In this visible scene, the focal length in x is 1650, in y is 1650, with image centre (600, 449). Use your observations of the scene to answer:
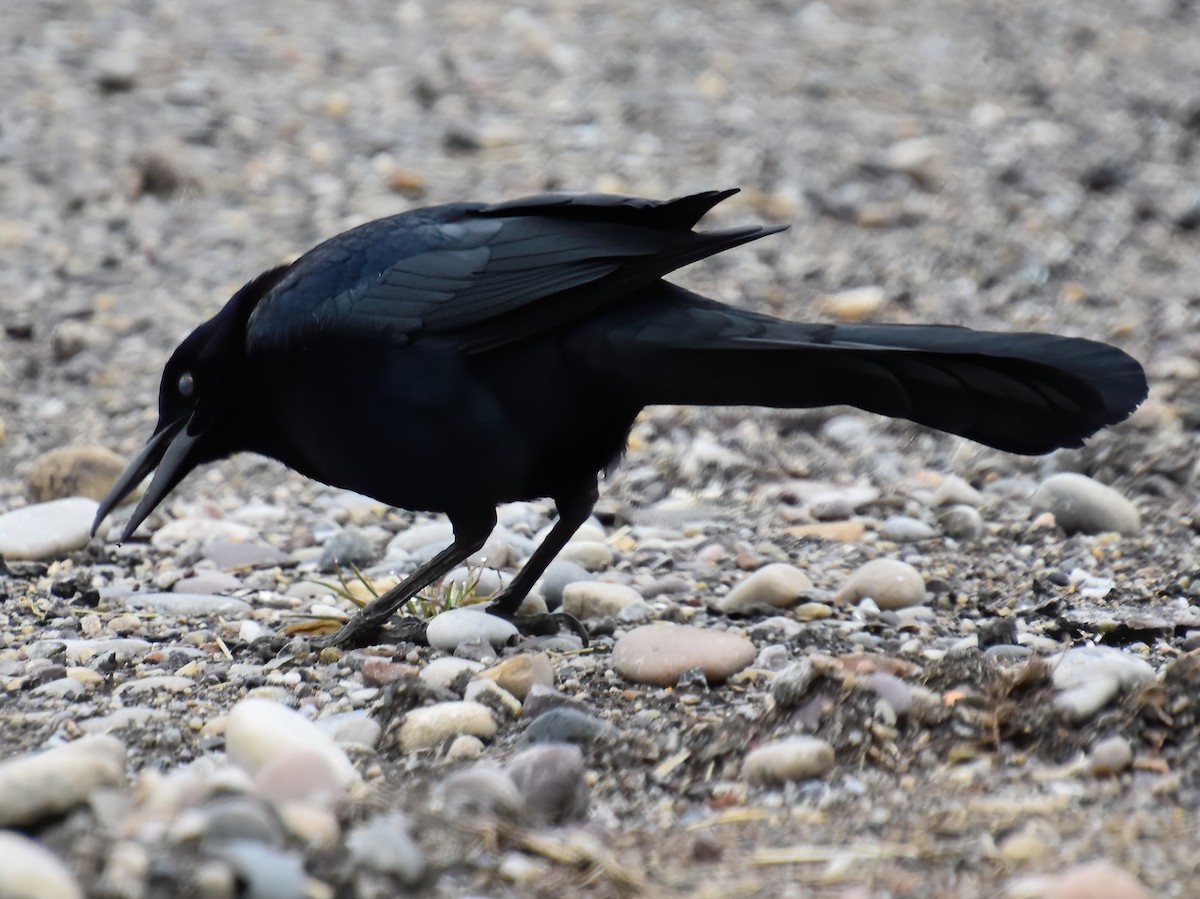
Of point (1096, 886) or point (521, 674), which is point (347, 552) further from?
point (1096, 886)

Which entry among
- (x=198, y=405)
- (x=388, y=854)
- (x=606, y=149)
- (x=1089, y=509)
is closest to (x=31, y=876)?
(x=388, y=854)

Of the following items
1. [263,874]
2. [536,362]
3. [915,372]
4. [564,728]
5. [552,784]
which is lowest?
[564,728]

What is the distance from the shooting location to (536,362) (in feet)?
13.0

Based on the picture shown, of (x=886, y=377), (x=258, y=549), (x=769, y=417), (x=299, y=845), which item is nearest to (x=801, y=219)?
(x=769, y=417)

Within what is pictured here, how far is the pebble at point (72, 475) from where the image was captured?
214 inches

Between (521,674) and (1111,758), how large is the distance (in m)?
1.26

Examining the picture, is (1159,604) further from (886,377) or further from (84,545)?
(84,545)

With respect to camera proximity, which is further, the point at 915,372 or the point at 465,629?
the point at 465,629

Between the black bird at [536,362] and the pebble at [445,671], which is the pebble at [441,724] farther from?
the black bird at [536,362]

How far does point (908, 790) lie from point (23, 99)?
7.38 metres

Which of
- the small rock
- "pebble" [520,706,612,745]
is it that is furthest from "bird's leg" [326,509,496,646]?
the small rock

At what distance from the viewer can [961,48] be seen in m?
10.5

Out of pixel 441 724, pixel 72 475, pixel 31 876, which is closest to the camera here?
pixel 31 876

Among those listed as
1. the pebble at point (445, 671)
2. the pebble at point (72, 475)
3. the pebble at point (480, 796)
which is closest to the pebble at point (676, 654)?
the pebble at point (445, 671)
